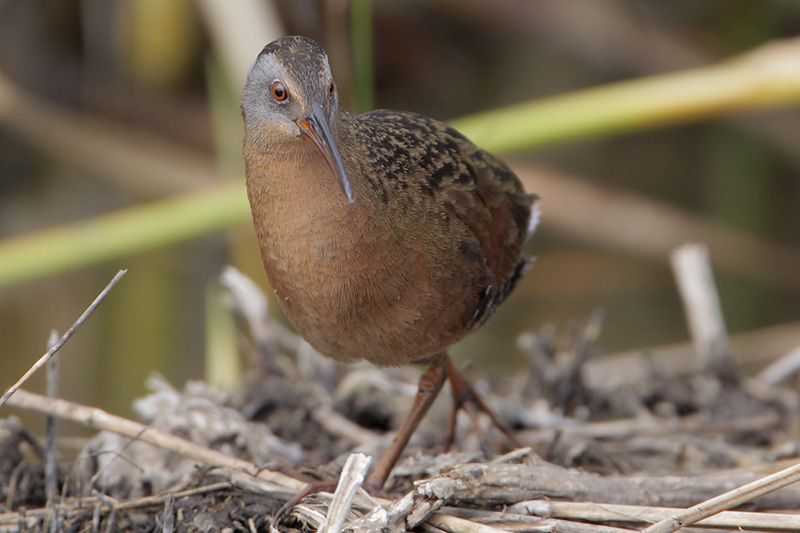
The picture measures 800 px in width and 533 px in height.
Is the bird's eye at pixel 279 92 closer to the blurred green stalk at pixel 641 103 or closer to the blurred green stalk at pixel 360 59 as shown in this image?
the blurred green stalk at pixel 360 59

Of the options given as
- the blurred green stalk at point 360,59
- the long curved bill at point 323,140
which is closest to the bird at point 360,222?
the long curved bill at point 323,140

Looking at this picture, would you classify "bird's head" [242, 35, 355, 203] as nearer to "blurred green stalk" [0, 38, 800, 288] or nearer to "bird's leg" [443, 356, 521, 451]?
"bird's leg" [443, 356, 521, 451]

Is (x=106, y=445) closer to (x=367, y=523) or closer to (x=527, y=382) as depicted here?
(x=367, y=523)

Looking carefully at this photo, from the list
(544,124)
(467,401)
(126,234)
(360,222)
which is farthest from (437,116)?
(360,222)

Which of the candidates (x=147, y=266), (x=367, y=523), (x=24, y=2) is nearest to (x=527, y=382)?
(x=367, y=523)

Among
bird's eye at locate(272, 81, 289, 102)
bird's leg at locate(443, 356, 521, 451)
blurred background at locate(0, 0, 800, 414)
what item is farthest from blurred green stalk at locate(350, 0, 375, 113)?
blurred background at locate(0, 0, 800, 414)
